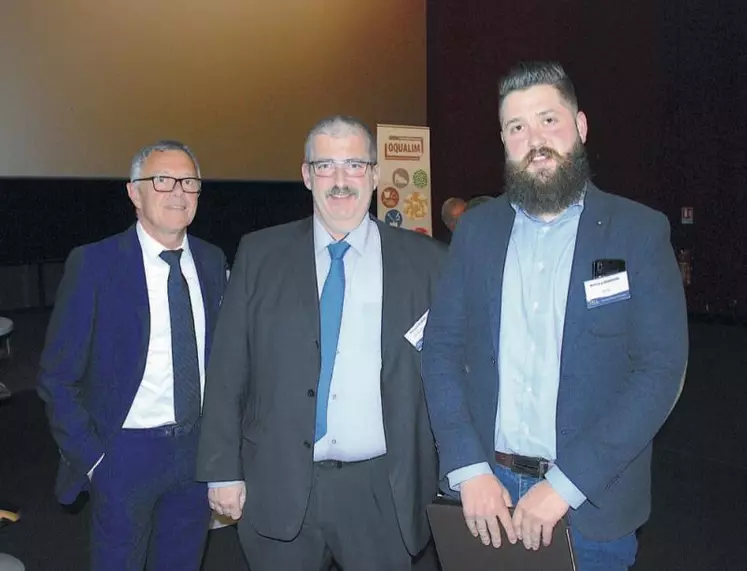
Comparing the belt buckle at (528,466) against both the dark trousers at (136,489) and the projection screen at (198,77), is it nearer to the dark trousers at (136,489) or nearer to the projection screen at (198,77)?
the dark trousers at (136,489)

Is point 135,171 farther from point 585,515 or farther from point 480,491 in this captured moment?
point 585,515

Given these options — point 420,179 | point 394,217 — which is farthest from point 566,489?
point 420,179

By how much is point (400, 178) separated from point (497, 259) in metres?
5.97

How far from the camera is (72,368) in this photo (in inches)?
88.7

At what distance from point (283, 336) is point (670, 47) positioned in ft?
34.1

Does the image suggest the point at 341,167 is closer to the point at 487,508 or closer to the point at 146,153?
the point at 146,153

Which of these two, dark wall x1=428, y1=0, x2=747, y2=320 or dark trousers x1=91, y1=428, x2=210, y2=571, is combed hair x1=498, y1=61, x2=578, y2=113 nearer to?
dark trousers x1=91, y1=428, x2=210, y2=571

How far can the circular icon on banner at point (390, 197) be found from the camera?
7429mm

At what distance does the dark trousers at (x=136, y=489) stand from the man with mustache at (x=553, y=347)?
0.99m

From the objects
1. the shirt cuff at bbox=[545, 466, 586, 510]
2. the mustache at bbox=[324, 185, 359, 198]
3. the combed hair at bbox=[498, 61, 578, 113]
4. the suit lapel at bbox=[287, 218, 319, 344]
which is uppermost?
the combed hair at bbox=[498, 61, 578, 113]

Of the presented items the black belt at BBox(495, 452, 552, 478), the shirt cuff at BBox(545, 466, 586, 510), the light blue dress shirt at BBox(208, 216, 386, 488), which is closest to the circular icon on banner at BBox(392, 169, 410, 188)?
the light blue dress shirt at BBox(208, 216, 386, 488)

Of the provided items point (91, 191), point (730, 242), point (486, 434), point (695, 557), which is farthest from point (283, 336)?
point (730, 242)

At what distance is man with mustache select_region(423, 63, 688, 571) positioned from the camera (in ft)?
4.90

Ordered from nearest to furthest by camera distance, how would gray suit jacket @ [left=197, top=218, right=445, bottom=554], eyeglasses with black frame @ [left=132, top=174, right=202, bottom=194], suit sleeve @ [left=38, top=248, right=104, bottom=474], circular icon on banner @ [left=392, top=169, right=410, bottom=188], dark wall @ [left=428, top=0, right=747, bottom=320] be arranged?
gray suit jacket @ [left=197, top=218, right=445, bottom=554]
suit sleeve @ [left=38, top=248, right=104, bottom=474]
eyeglasses with black frame @ [left=132, top=174, right=202, bottom=194]
circular icon on banner @ [left=392, top=169, right=410, bottom=188]
dark wall @ [left=428, top=0, right=747, bottom=320]
